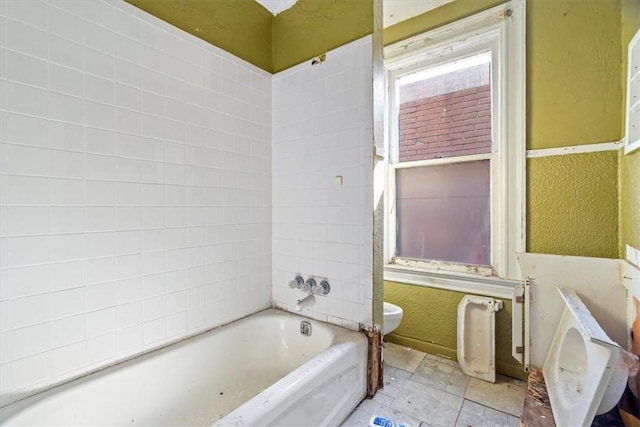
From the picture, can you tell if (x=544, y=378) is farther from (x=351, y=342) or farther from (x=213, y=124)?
(x=213, y=124)

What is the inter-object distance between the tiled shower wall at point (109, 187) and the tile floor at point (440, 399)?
0.87 meters

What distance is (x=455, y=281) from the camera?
2.08 metres

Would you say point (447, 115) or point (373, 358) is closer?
point (373, 358)

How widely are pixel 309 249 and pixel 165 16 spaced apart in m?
1.52

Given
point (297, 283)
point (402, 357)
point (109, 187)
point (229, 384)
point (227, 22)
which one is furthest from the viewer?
point (402, 357)

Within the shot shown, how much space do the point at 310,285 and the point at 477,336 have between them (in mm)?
1199

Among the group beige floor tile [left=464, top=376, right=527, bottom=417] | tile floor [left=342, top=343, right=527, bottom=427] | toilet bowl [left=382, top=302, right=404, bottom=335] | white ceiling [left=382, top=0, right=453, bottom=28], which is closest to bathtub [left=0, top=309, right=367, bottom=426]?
→ tile floor [left=342, top=343, right=527, bottom=427]

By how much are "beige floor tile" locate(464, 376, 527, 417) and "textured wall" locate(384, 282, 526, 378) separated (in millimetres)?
102

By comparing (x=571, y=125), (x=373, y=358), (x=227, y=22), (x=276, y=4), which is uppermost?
(x=276, y=4)

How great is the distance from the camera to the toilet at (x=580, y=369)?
3.38 ft

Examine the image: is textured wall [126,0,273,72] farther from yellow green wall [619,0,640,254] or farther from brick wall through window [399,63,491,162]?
yellow green wall [619,0,640,254]

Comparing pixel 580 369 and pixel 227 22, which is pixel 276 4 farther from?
pixel 580 369

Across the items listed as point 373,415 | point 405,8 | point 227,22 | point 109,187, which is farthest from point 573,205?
point 109,187

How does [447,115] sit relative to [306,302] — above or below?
above
